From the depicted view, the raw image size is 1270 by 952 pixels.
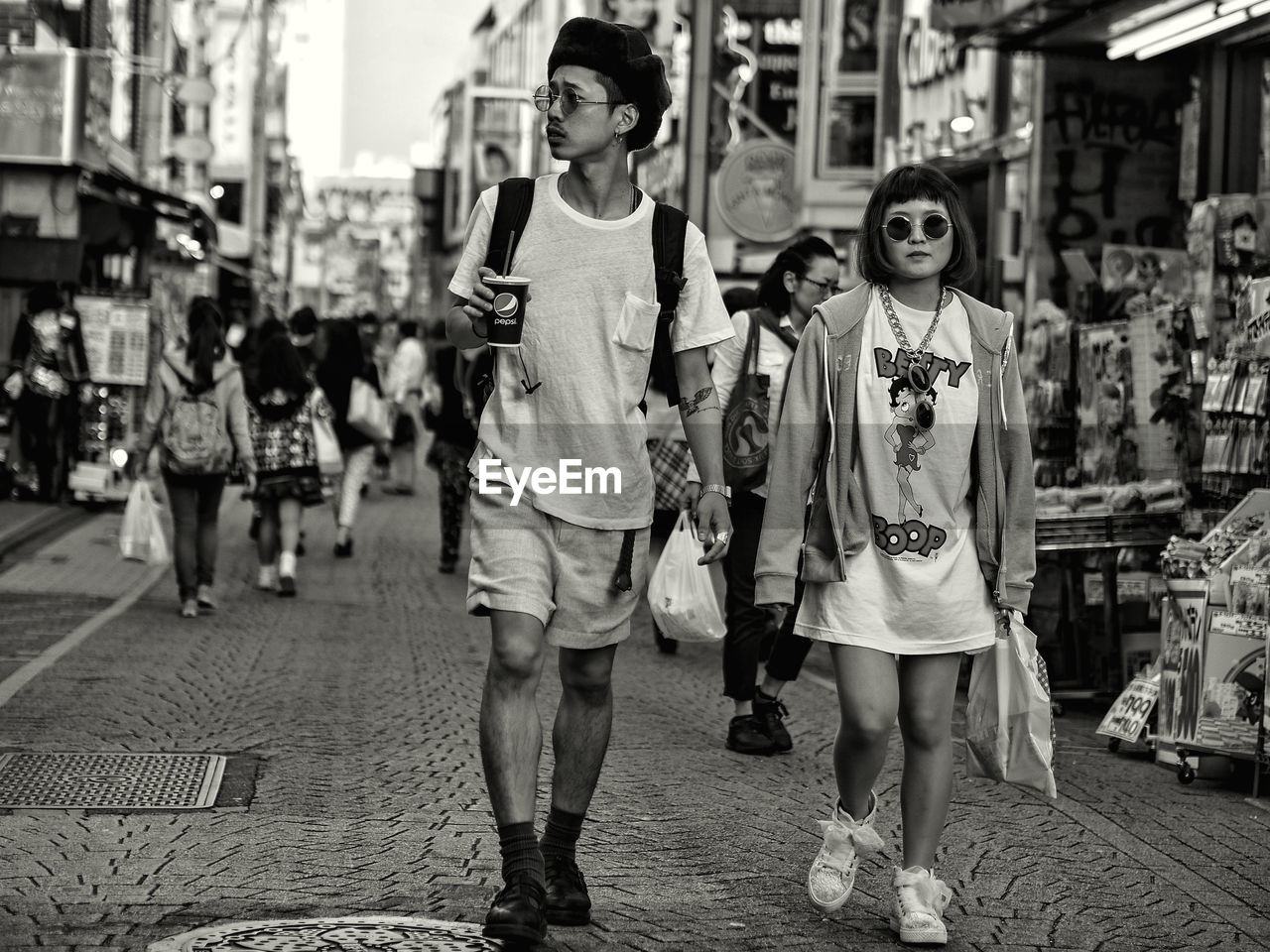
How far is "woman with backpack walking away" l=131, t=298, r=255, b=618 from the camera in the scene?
11.7 m

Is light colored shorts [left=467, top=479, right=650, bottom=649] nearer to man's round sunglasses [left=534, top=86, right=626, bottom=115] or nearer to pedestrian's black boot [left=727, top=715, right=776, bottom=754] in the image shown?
man's round sunglasses [left=534, top=86, right=626, bottom=115]

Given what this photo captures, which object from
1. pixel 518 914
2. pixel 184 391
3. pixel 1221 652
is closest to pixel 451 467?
pixel 184 391

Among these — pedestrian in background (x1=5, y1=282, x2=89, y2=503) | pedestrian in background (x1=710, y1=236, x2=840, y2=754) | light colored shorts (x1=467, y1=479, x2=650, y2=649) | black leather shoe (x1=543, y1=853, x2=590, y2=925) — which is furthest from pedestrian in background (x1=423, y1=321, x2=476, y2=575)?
light colored shorts (x1=467, y1=479, x2=650, y2=649)

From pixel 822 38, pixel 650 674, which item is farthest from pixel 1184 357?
pixel 822 38

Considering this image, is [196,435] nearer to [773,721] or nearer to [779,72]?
[773,721]

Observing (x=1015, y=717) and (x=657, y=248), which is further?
(x=1015, y=717)

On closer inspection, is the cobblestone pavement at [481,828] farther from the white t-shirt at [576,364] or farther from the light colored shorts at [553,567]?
the white t-shirt at [576,364]

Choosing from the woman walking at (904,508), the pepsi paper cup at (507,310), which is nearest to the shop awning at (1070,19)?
the woman walking at (904,508)

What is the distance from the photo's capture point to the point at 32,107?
73.3ft

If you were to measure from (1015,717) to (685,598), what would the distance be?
1.78 meters

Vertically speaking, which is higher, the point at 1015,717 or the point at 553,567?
the point at 553,567

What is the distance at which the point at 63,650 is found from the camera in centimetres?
1007

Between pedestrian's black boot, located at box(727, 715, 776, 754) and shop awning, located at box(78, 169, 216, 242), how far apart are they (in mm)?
17045

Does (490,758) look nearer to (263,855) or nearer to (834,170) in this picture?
(263,855)
